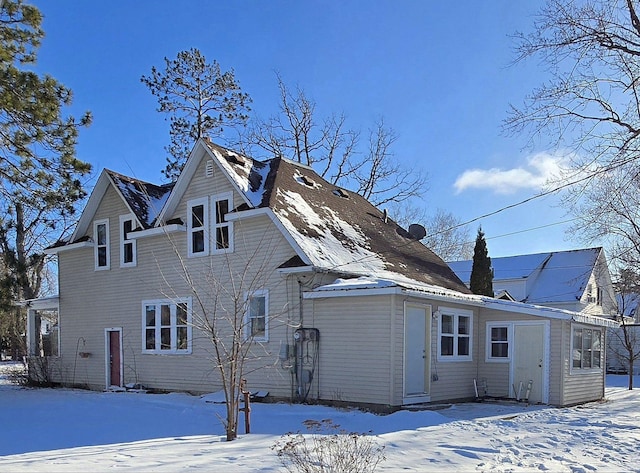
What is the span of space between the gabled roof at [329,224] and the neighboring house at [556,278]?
14.7 m

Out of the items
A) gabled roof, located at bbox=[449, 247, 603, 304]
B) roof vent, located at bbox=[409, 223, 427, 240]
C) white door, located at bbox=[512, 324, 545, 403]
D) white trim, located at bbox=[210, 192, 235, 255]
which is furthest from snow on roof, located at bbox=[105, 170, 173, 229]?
gabled roof, located at bbox=[449, 247, 603, 304]

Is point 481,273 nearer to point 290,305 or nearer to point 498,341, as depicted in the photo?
point 498,341

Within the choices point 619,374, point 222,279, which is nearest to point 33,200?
point 222,279

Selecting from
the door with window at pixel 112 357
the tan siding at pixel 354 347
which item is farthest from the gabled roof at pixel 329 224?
the door with window at pixel 112 357

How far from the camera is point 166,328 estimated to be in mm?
16875

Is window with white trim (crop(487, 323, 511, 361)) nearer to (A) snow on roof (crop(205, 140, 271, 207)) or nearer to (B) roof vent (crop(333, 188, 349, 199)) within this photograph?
(B) roof vent (crop(333, 188, 349, 199))

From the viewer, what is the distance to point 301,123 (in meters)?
30.9

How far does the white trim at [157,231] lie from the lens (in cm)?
1647

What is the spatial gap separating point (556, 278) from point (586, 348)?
17666mm

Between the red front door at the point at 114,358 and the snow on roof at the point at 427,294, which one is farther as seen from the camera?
the red front door at the point at 114,358

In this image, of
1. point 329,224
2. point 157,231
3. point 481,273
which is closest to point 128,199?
point 157,231

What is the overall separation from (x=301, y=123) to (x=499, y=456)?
24929mm

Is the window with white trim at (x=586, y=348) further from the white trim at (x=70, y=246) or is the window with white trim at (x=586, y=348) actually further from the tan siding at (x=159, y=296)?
the white trim at (x=70, y=246)

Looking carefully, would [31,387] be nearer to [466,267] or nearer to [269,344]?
[269,344]
